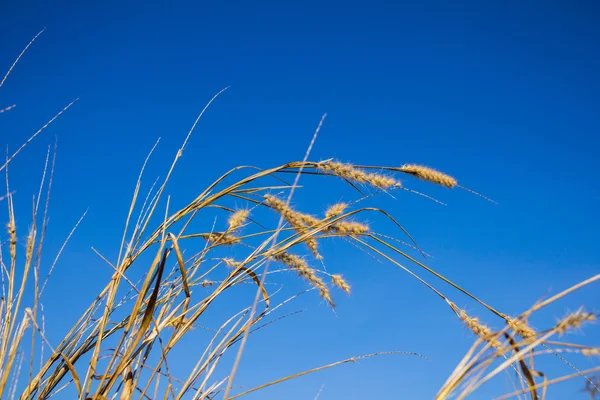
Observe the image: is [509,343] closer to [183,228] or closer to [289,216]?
[289,216]

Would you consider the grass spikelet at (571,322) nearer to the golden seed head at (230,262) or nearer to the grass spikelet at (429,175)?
the grass spikelet at (429,175)

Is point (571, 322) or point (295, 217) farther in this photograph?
point (295, 217)

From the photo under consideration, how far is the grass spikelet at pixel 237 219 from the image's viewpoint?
1.75 m

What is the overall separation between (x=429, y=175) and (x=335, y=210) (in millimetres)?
332

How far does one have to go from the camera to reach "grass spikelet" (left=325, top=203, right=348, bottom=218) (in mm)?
1700

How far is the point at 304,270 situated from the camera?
6.00 feet

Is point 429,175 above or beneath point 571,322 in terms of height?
above

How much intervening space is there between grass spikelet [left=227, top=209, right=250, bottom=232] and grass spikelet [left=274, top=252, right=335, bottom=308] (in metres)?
0.17

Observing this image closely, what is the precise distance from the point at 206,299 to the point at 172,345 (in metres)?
0.14

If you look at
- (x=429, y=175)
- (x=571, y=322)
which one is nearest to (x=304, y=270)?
(x=429, y=175)

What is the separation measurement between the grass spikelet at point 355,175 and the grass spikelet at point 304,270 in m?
0.35

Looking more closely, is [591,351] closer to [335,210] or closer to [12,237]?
[335,210]

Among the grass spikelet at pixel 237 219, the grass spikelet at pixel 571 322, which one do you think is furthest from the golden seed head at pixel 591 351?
the grass spikelet at pixel 237 219

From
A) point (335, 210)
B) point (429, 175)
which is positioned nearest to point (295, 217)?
point (335, 210)
